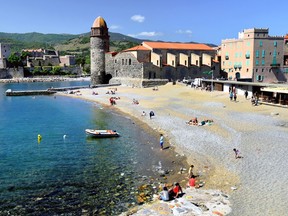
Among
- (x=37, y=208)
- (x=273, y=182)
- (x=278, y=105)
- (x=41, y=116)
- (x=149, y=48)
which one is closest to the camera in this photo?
(x=37, y=208)

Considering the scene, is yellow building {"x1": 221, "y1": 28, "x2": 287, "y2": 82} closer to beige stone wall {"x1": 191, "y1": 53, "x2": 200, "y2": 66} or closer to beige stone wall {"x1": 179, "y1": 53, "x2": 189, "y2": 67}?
beige stone wall {"x1": 191, "y1": 53, "x2": 200, "y2": 66}

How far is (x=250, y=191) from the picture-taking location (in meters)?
13.7

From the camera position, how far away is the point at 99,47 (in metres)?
67.0

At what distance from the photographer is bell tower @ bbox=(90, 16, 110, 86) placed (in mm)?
66000

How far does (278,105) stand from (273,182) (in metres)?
21.4

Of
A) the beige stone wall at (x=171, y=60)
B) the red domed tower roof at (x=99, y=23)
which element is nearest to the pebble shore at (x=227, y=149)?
the beige stone wall at (x=171, y=60)

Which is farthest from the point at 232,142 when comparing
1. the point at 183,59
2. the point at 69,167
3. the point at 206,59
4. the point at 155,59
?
the point at 206,59

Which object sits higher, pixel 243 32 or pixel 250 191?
pixel 243 32

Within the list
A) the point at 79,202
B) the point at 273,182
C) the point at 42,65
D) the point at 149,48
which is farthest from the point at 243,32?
the point at 42,65

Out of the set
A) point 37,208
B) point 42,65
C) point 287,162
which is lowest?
point 37,208

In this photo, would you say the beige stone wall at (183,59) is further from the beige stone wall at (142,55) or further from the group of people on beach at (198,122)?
the group of people on beach at (198,122)

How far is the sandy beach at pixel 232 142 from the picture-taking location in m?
13.5

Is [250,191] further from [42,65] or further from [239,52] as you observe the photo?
[42,65]

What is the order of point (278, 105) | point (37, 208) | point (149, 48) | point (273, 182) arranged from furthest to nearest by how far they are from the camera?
point (149, 48)
point (278, 105)
point (273, 182)
point (37, 208)
